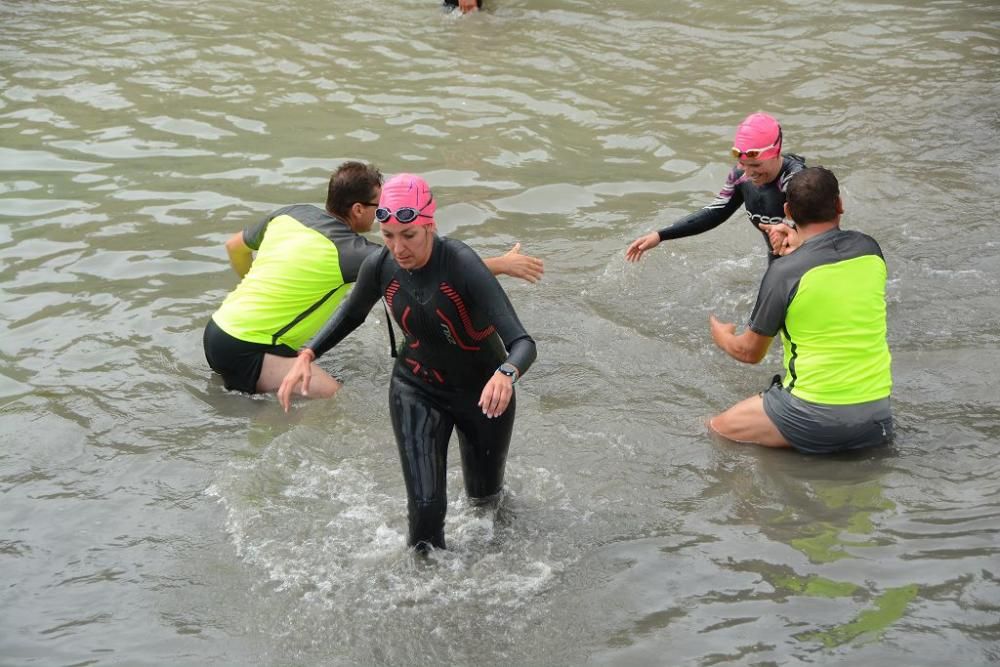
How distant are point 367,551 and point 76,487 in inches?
74.7

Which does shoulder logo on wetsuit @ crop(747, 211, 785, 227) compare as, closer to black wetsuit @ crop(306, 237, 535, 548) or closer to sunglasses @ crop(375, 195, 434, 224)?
black wetsuit @ crop(306, 237, 535, 548)

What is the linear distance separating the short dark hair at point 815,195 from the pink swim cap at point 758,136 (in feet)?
3.19

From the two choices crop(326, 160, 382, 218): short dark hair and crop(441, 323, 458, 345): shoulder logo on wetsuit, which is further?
crop(326, 160, 382, 218): short dark hair

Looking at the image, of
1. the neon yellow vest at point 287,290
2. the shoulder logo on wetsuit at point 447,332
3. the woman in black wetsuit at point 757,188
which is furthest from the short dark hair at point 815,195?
the neon yellow vest at point 287,290

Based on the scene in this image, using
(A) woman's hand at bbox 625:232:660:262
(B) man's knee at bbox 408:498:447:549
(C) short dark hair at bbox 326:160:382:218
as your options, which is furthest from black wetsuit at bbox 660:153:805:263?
(B) man's knee at bbox 408:498:447:549

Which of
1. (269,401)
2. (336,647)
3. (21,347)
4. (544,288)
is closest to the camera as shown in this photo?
(336,647)

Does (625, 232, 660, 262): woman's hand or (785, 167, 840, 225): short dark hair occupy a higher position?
(785, 167, 840, 225): short dark hair

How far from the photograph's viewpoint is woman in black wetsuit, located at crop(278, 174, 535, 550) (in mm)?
5078

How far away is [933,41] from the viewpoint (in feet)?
43.0

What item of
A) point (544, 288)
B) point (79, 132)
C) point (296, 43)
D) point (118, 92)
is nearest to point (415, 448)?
point (544, 288)

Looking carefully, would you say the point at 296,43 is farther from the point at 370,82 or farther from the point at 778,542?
the point at 778,542

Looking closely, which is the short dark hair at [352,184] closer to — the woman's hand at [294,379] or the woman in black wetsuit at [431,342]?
the woman in black wetsuit at [431,342]

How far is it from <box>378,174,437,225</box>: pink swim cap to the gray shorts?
2.48 m

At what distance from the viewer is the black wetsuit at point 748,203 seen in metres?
7.32
